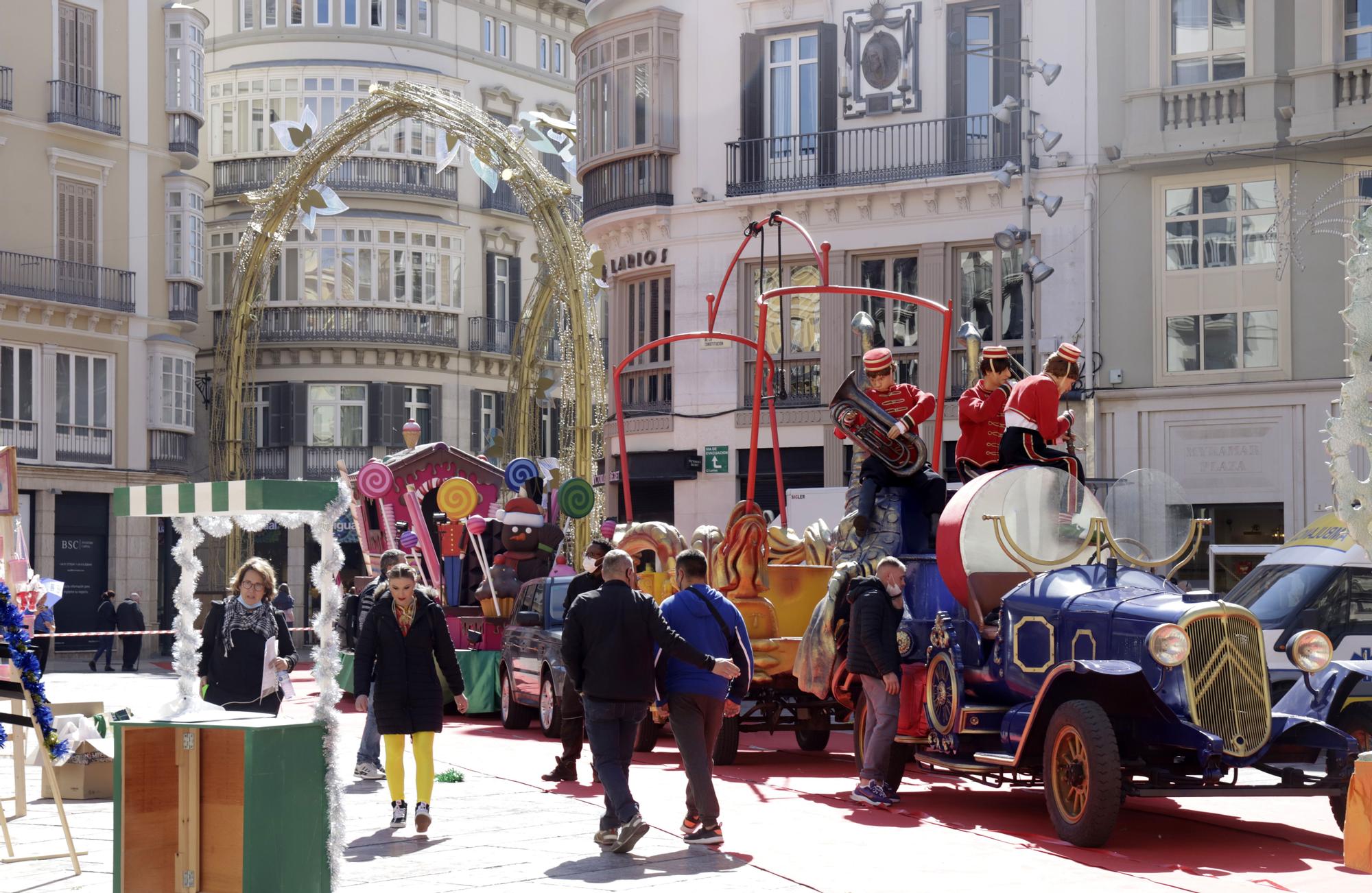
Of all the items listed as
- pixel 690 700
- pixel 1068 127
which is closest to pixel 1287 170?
pixel 1068 127

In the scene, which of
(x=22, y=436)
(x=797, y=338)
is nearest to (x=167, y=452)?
(x=22, y=436)

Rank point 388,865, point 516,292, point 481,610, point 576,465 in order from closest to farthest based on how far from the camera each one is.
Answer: point 388,865
point 481,610
point 576,465
point 516,292

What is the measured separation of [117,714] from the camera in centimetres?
1280

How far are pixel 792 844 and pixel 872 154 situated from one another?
68.5 ft

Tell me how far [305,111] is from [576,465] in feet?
30.0

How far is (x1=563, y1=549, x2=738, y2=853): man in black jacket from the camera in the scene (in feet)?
35.7

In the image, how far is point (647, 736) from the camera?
17.0m

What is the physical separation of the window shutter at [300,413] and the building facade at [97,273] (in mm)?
3940

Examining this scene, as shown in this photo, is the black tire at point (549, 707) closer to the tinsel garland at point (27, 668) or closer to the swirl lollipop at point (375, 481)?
the swirl lollipop at point (375, 481)

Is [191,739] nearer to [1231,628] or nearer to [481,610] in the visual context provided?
[1231,628]

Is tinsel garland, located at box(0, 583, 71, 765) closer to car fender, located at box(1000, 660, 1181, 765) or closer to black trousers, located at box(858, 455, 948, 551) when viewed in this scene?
car fender, located at box(1000, 660, 1181, 765)

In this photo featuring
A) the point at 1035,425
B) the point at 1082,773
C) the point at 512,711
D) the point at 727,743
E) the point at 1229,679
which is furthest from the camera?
the point at 512,711

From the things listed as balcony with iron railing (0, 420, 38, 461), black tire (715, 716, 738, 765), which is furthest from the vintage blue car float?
balcony with iron railing (0, 420, 38, 461)

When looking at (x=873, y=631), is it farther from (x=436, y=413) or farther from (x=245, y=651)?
(x=436, y=413)
